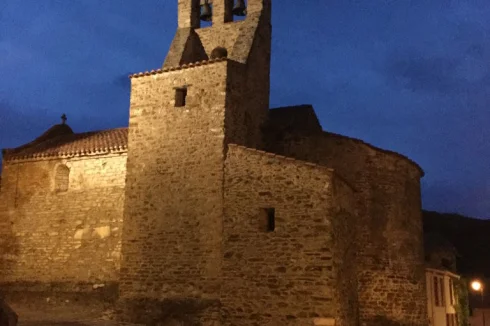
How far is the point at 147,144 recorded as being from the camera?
51.4 ft

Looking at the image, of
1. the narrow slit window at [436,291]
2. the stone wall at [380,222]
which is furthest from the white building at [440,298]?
the stone wall at [380,222]

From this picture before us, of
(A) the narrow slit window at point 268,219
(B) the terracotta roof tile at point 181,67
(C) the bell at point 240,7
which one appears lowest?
(A) the narrow slit window at point 268,219

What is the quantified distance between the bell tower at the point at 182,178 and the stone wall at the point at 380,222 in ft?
7.38

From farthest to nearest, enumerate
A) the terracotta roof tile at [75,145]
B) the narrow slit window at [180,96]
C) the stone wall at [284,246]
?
1. the terracotta roof tile at [75,145]
2. the narrow slit window at [180,96]
3. the stone wall at [284,246]

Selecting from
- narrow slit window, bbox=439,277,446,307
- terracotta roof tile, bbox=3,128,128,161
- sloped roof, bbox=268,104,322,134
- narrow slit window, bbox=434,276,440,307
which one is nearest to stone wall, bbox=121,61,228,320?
terracotta roof tile, bbox=3,128,128,161

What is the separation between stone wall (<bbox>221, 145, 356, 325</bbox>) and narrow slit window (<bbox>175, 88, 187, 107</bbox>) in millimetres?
2780

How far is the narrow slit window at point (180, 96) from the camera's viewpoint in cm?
1569

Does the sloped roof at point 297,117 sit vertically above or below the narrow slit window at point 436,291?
above

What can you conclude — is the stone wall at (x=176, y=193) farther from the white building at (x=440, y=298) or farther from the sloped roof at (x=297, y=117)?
the white building at (x=440, y=298)

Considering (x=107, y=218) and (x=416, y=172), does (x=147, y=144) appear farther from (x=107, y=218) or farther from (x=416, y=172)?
(x=416, y=172)

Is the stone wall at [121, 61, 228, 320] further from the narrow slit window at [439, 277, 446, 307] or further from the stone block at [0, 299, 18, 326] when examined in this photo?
the narrow slit window at [439, 277, 446, 307]

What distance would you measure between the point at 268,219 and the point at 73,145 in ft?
28.8

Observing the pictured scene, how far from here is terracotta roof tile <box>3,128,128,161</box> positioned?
17359 mm

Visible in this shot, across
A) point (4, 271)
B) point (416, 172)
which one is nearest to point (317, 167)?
point (416, 172)
